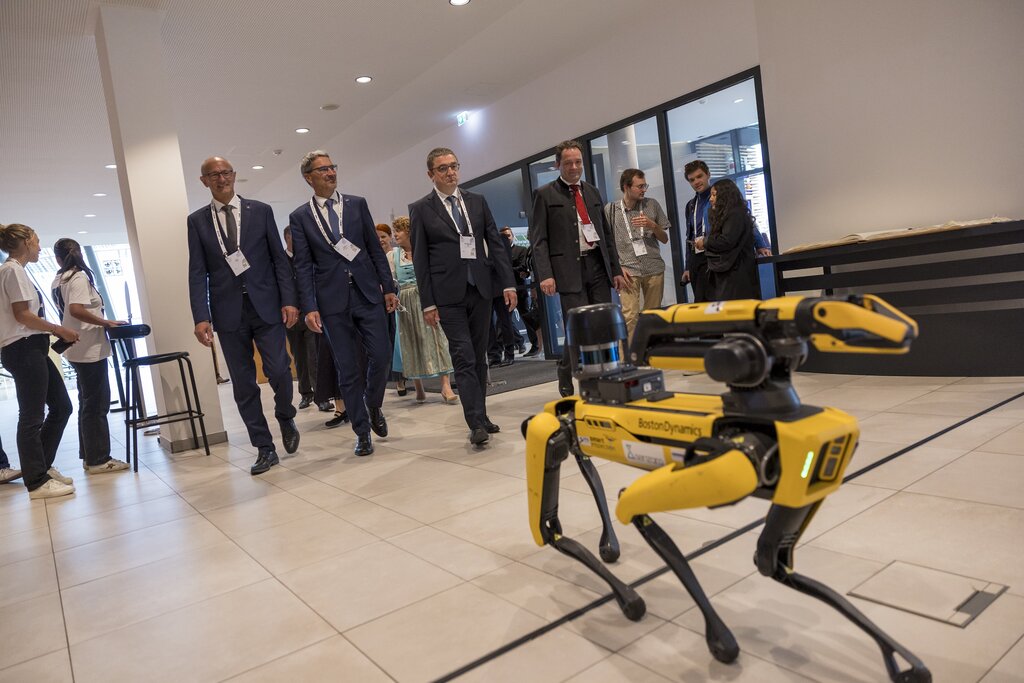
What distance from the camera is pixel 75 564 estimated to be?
2420 millimetres

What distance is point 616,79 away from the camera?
619 centimetres

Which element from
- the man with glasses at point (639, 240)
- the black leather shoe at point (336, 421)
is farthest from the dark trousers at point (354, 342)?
the man with glasses at point (639, 240)

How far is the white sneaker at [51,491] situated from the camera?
3.53 m

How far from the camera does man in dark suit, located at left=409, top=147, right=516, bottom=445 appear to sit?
345 cm

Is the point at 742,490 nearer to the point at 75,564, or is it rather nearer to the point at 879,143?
the point at 75,564

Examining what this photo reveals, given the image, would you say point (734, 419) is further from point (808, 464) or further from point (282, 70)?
point (282, 70)

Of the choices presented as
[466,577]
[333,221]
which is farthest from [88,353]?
[466,577]

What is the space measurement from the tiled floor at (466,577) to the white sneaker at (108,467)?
82 cm

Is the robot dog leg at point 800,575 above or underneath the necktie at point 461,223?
underneath

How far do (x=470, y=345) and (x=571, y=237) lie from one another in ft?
2.67

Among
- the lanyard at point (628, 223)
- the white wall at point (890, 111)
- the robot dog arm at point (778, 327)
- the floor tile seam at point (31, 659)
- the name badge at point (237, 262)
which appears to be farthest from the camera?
the lanyard at point (628, 223)

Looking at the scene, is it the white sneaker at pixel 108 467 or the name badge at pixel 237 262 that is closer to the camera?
the name badge at pixel 237 262

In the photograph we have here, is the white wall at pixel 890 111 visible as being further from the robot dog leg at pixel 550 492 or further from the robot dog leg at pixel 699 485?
the robot dog leg at pixel 699 485

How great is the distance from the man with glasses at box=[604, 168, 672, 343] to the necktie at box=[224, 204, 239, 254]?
8.06 ft
